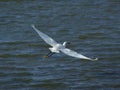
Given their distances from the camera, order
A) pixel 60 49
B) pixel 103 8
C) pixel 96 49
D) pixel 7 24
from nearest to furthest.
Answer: pixel 60 49
pixel 96 49
pixel 7 24
pixel 103 8

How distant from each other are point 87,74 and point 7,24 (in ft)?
17.1

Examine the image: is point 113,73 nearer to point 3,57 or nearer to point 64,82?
point 64,82

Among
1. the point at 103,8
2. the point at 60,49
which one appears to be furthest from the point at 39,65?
the point at 103,8

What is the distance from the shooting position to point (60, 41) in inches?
808

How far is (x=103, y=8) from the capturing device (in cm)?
2392

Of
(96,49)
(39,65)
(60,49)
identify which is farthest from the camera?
(96,49)

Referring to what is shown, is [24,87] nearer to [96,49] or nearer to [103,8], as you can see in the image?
[96,49]

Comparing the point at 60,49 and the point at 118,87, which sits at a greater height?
the point at 60,49

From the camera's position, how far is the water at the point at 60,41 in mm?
17484

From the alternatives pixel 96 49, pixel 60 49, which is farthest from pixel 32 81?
pixel 96 49

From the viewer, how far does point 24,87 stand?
17.1m

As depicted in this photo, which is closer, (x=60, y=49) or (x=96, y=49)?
(x=60, y=49)

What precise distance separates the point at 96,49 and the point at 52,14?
3822mm

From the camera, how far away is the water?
17484mm
